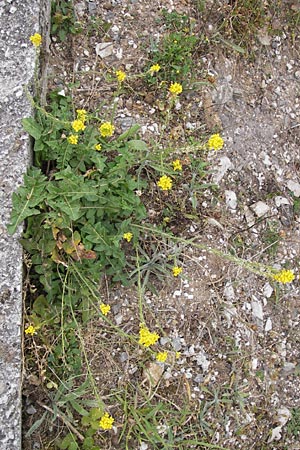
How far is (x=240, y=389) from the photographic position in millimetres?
3375

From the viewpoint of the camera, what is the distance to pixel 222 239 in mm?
3480

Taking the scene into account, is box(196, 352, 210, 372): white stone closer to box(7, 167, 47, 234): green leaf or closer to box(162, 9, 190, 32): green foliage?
box(7, 167, 47, 234): green leaf

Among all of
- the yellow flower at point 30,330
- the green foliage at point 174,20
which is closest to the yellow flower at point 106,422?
the yellow flower at point 30,330

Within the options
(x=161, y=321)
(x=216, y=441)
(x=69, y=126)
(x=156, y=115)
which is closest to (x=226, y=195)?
(x=156, y=115)

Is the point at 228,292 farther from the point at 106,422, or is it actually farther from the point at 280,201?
the point at 106,422

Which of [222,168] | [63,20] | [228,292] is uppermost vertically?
[63,20]

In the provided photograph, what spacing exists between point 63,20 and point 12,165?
1022 mm

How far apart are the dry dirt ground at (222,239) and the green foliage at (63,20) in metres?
0.06

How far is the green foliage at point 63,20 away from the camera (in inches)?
130

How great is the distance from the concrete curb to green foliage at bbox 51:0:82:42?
0.26 metres

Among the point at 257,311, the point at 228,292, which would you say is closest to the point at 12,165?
the point at 228,292

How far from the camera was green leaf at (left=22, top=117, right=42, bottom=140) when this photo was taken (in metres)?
2.84

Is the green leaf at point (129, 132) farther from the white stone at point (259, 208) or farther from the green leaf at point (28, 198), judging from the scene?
the white stone at point (259, 208)

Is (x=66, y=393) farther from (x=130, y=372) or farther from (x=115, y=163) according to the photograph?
(x=115, y=163)
